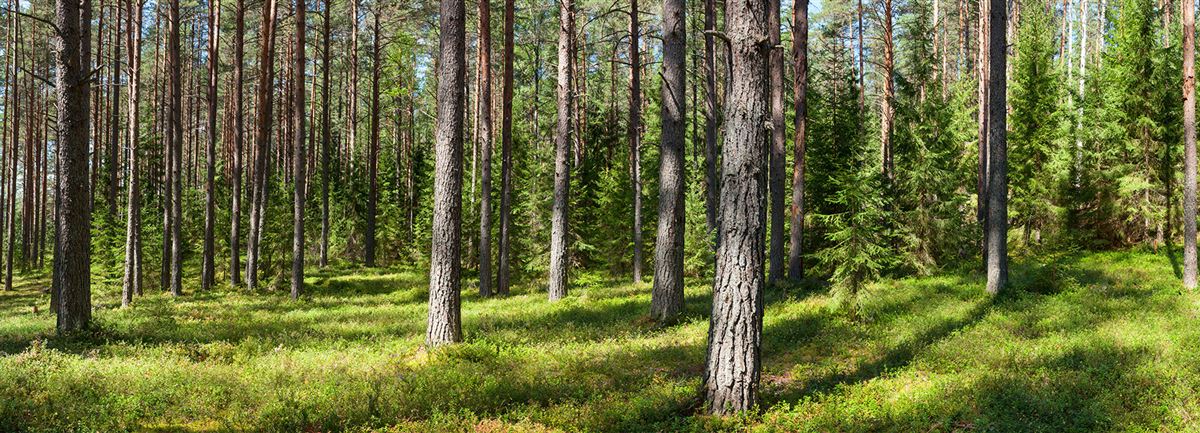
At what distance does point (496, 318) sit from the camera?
13.6 meters

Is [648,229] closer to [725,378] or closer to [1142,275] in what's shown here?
[1142,275]

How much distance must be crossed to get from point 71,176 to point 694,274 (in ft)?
68.9

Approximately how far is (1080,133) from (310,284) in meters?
28.1

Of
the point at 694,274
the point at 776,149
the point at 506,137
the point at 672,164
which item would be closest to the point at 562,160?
the point at 506,137

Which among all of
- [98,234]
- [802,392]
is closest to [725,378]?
[802,392]

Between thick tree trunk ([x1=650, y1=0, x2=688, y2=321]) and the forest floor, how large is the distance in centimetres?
86

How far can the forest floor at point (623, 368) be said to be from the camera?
6.61m

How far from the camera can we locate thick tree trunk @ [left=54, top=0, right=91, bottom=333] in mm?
10289

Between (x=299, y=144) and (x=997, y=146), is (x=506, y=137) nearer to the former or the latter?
(x=299, y=144)

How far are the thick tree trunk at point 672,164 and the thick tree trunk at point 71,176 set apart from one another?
10.2 metres

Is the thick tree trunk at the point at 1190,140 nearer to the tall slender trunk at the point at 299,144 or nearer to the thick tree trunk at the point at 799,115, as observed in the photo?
the thick tree trunk at the point at 799,115

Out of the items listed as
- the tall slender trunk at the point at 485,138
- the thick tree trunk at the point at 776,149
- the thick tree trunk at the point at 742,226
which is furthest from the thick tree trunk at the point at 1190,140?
→ the tall slender trunk at the point at 485,138

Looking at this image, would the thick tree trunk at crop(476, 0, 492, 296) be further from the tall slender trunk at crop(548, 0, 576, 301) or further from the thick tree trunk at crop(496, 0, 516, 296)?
the tall slender trunk at crop(548, 0, 576, 301)

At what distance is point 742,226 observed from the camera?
653cm
